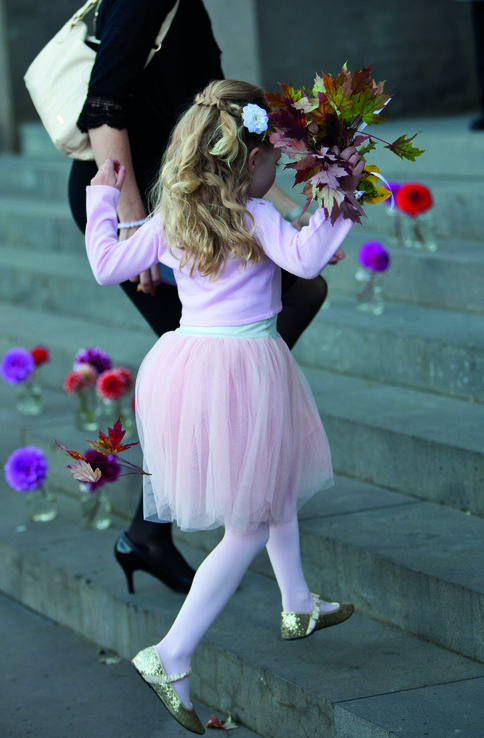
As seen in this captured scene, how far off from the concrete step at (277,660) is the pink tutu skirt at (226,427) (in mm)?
459

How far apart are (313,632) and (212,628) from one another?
1.32ft

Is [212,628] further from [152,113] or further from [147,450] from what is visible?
[152,113]

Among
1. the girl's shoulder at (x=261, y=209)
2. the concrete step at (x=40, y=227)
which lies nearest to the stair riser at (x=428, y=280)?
the girl's shoulder at (x=261, y=209)

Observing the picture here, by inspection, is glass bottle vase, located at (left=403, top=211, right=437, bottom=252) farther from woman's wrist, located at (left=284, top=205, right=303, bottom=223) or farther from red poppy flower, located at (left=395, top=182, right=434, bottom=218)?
woman's wrist, located at (left=284, top=205, right=303, bottom=223)

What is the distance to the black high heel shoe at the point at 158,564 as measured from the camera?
3539 millimetres

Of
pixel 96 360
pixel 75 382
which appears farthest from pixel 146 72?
pixel 75 382

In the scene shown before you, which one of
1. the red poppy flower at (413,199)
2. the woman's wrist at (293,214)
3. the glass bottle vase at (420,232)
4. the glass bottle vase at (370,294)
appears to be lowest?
the glass bottle vase at (370,294)

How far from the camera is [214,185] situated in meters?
2.69

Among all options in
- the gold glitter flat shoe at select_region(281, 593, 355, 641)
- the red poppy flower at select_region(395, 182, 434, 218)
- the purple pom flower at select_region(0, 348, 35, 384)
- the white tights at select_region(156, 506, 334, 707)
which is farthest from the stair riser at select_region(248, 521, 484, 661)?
the red poppy flower at select_region(395, 182, 434, 218)

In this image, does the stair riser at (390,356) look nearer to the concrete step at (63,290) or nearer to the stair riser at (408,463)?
the concrete step at (63,290)

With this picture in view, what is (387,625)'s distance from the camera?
324 centimetres

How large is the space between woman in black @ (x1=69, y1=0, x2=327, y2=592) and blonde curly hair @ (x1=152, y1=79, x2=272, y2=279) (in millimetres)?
339

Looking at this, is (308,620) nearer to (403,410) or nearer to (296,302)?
(296,302)

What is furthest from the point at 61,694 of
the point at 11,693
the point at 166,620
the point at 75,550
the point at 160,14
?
the point at 160,14
